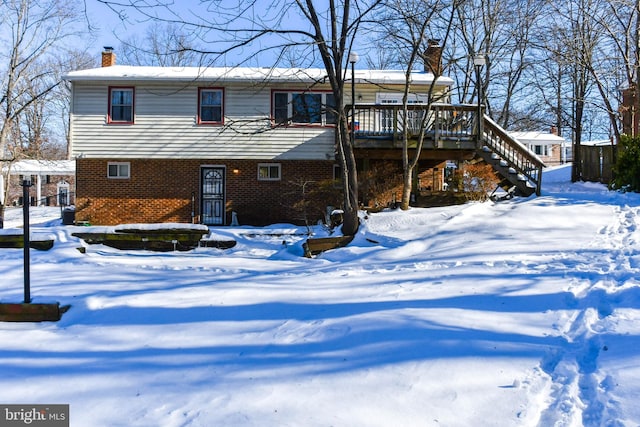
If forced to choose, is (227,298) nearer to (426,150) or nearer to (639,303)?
(639,303)

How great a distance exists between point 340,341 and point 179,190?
14.2 metres

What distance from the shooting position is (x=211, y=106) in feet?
56.5

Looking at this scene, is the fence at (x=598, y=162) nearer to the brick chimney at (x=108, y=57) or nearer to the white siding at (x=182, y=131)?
the white siding at (x=182, y=131)

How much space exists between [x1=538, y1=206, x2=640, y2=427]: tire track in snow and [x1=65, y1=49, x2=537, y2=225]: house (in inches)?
431

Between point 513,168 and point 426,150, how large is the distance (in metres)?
2.48

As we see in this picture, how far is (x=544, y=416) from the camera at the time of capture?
3.00 meters

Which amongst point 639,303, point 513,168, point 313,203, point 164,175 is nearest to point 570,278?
point 639,303

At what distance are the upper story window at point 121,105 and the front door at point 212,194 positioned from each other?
3153 millimetres

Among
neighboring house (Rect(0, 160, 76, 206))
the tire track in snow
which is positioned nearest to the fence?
Result: the tire track in snow

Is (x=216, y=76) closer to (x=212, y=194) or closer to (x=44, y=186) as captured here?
(x=212, y=194)

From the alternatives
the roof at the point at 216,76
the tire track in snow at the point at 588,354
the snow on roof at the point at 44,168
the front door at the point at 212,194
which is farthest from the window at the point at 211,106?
the snow on roof at the point at 44,168

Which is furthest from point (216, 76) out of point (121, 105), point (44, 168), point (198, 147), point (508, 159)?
point (44, 168)

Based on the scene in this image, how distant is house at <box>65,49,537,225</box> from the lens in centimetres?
1705

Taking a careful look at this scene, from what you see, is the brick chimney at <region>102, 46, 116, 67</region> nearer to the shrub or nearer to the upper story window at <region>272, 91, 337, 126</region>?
the upper story window at <region>272, 91, 337, 126</region>
